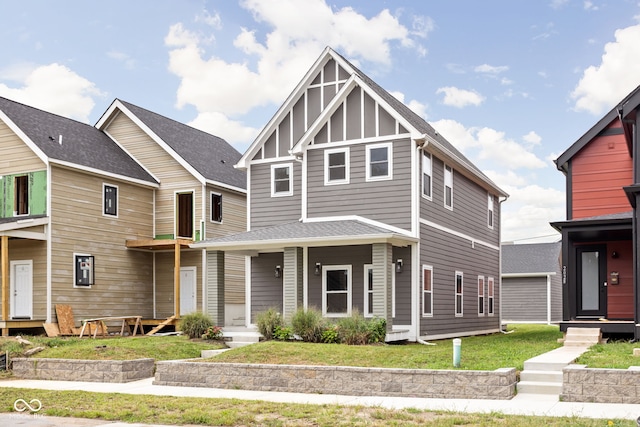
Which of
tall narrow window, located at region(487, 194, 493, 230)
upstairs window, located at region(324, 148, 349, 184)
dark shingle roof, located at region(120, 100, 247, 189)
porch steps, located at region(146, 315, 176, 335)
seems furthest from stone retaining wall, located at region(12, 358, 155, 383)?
tall narrow window, located at region(487, 194, 493, 230)

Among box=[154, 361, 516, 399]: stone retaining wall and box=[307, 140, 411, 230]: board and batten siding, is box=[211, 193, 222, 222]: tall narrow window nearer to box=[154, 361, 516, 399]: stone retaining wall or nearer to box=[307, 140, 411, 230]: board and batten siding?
box=[307, 140, 411, 230]: board and batten siding

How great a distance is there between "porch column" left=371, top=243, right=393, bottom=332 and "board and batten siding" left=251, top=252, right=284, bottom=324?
15.5 ft

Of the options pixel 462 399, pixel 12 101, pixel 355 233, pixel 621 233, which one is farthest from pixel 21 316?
pixel 621 233

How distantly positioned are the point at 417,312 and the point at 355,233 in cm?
338

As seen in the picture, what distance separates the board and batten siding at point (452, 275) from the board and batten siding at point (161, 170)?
9.69 meters

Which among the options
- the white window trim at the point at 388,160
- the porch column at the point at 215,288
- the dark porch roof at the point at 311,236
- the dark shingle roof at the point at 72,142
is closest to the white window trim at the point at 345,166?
the white window trim at the point at 388,160

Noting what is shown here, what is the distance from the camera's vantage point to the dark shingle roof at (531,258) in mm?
42719

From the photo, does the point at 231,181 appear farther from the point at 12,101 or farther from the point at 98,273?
the point at 12,101

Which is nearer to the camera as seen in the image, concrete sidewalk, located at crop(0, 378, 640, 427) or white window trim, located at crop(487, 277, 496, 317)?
concrete sidewalk, located at crop(0, 378, 640, 427)

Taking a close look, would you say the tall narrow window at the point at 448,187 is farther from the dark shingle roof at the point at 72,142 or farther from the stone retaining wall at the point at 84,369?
the stone retaining wall at the point at 84,369

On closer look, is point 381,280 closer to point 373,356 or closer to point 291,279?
point 291,279

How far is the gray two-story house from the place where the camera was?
21.1 meters

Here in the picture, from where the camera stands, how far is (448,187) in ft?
81.1

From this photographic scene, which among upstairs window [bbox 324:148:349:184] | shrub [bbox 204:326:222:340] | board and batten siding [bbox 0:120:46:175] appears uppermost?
board and batten siding [bbox 0:120:46:175]
